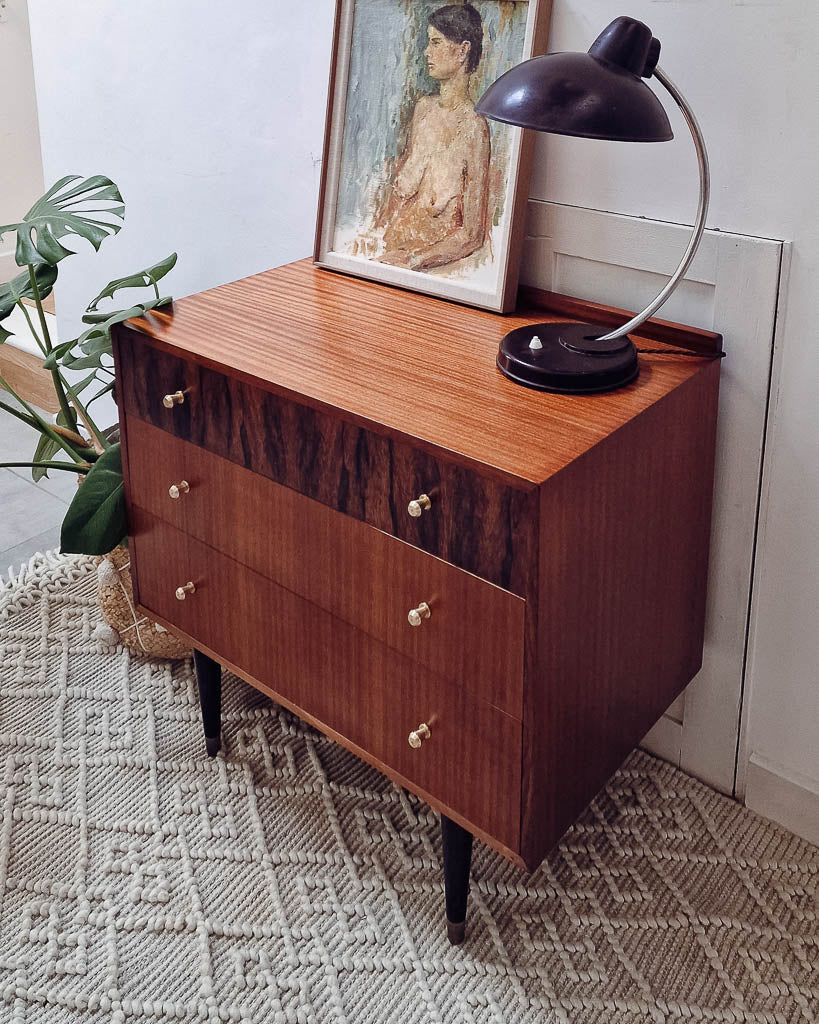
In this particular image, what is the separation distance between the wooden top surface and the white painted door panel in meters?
0.07

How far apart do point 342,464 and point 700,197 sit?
19.4 inches

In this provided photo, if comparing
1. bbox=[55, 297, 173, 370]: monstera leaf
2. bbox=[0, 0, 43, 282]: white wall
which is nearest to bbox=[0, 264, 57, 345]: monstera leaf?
bbox=[55, 297, 173, 370]: monstera leaf

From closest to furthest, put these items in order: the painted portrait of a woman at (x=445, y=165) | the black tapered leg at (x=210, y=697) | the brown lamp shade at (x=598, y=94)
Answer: the brown lamp shade at (x=598, y=94) → the painted portrait of a woman at (x=445, y=165) → the black tapered leg at (x=210, y=697)

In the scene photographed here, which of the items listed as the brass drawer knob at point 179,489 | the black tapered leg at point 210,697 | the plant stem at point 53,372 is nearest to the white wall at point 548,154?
the plant stem at point 53,372

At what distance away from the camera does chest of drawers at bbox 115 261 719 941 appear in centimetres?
108

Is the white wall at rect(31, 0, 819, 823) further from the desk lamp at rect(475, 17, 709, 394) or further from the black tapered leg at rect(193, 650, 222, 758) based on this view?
the black tapered leg at rect(193, 650, 222, 758)

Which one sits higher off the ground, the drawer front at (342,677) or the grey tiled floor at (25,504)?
the drawer front at (342,677)

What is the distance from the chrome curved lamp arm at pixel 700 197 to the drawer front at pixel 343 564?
364 mm

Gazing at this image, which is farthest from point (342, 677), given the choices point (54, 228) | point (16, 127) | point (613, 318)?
point (16, 127)

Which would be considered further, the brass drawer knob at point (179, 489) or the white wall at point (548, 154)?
the brass drawer knob at point (179, 489)

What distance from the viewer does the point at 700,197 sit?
45.4 inches

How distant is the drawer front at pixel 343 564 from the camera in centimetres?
110

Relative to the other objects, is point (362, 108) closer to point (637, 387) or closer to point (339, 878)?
point (637, 387)

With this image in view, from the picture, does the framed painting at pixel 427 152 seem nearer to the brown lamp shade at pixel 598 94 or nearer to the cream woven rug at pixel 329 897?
the brown lamp shade at pixel 598 94
